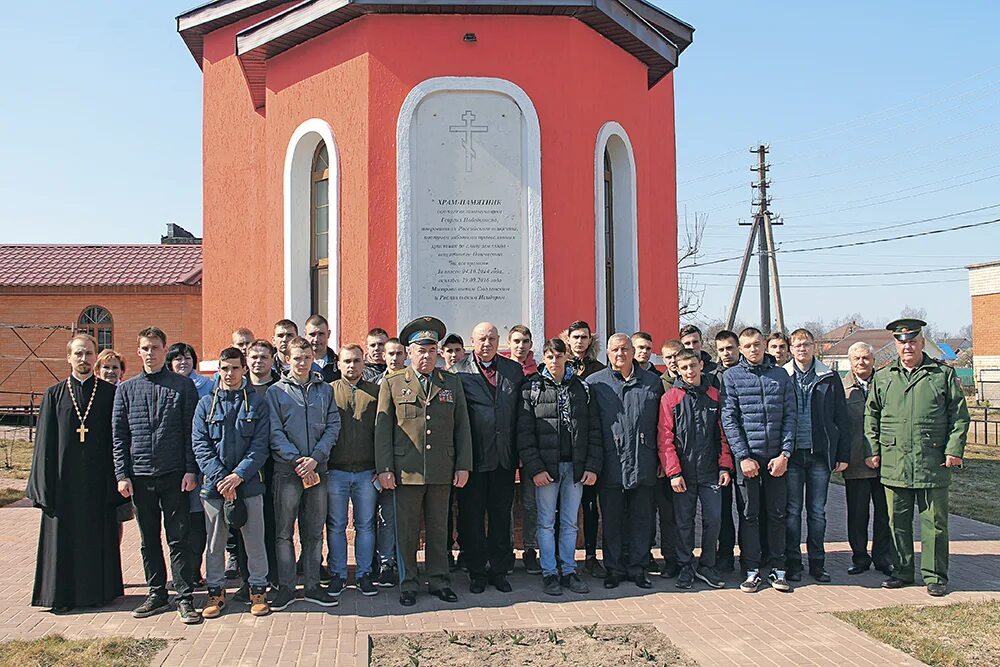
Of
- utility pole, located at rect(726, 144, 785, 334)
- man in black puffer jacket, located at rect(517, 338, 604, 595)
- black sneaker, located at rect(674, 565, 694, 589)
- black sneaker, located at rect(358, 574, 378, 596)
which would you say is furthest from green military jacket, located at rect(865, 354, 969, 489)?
utility pole, located at rect(726, 144, 785, 334)

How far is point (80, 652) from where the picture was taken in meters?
5.07

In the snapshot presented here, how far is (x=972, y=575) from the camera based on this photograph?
6.96 meters

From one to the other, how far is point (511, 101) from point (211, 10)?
4739mm

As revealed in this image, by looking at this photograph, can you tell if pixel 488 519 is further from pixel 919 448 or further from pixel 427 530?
pixel 919 448

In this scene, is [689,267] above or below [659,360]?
above

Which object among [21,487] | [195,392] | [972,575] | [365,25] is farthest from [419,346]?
[21,487]

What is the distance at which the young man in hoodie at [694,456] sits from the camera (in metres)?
6.50

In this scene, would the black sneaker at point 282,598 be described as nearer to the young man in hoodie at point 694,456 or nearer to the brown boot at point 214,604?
the brown boot at point 214,604

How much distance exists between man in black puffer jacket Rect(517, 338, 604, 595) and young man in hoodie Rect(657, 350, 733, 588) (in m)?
0.54

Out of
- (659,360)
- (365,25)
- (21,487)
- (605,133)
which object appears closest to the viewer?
(365,25)

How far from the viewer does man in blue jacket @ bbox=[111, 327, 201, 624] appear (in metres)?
5.80

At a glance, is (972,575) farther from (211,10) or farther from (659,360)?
(211,10)

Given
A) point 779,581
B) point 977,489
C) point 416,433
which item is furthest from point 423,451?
point 977,489

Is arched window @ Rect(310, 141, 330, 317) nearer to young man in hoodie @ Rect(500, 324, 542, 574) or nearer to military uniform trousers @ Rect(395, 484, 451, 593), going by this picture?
young man in hoodie @ Rect(500, 324, 542, 574)
